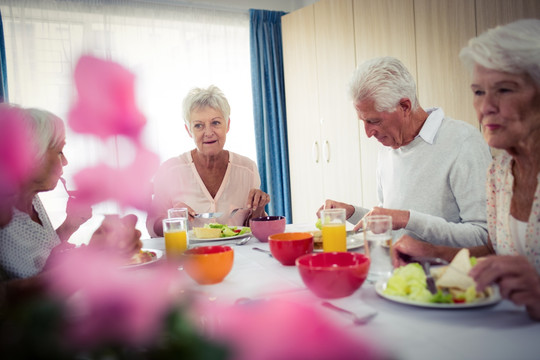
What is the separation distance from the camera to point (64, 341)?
0.18 metres

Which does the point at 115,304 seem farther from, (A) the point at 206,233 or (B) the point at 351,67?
(B) the point at 351,67

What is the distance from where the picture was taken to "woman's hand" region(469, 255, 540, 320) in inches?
27.3

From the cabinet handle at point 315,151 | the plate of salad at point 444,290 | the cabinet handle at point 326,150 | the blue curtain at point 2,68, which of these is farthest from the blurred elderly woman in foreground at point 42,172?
the cabinet handle at point 315,151

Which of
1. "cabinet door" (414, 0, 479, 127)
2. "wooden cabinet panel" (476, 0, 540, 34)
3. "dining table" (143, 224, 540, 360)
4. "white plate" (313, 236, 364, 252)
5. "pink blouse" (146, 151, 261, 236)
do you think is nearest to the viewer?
"dining table" (143, 224, 540, 360)

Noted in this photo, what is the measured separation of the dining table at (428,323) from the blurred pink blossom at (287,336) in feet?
0.92

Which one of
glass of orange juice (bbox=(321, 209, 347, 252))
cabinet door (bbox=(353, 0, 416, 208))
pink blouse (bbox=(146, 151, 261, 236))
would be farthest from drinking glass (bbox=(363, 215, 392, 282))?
cabinet door (bbox=(353, 0, 416, 208))

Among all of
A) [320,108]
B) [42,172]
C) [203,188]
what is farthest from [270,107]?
[42,172]

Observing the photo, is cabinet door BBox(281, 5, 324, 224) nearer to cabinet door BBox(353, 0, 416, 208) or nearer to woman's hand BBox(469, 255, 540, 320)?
cabinet door BBox(353, 0, 416, 208)

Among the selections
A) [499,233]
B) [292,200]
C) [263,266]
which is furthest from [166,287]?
[292,200]

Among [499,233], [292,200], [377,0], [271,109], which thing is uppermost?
[377,0]

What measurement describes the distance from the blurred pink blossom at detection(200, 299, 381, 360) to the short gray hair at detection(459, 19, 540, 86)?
3.30ft

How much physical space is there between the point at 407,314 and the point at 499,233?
1.71 ft

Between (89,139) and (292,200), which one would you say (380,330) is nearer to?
(89,139)

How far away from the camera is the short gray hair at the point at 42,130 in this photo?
266 mm
